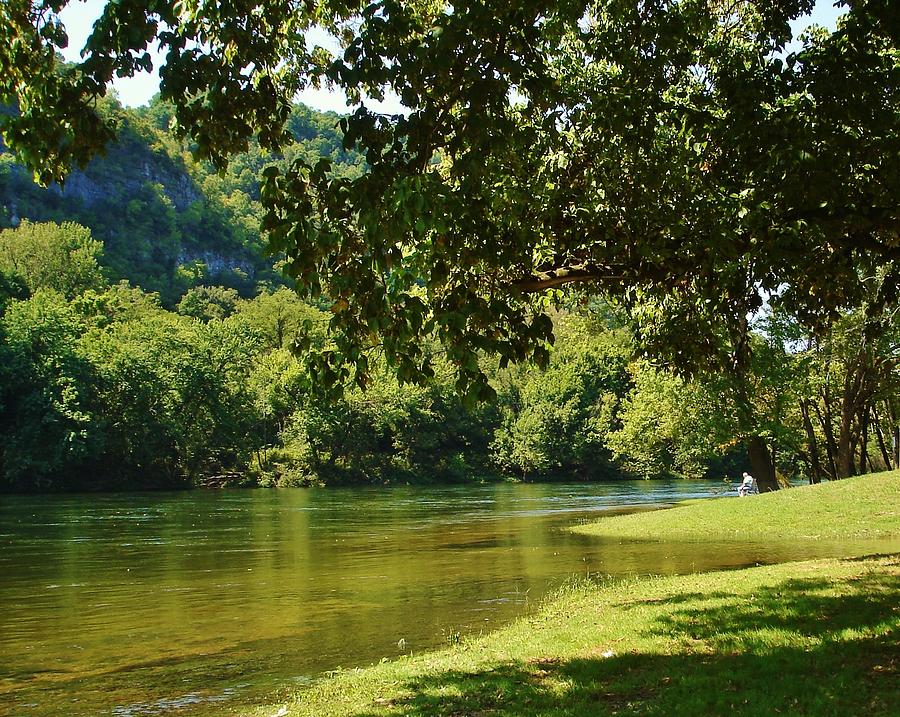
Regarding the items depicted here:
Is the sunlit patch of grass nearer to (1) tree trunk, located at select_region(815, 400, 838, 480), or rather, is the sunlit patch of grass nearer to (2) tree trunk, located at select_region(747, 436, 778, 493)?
(2) tree trunk, located at select_region(747, 436, 778, 493)

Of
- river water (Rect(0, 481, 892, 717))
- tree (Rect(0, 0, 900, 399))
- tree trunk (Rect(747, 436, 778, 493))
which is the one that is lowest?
river water (Rect(0, 481, 892, 717))

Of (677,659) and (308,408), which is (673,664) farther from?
(308,408)

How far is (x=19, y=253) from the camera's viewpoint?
100938mm

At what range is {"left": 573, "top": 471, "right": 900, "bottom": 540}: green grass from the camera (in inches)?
950

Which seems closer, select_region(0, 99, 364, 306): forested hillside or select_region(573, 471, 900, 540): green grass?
select_region(573, 471, 900, 540): green grass

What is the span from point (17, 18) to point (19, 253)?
336 ft

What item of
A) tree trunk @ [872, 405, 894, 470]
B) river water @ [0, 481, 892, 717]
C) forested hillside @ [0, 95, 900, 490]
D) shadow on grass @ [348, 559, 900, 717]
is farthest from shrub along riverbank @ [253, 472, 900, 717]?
tree trunk @ [872, 405, 894, 470]

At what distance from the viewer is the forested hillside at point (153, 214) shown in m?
139

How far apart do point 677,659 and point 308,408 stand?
76721mm

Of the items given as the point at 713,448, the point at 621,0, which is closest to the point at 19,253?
the point at 713,448

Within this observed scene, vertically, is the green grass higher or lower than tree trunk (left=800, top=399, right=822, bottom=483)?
lower

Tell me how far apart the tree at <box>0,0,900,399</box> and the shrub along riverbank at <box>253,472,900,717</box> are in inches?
117

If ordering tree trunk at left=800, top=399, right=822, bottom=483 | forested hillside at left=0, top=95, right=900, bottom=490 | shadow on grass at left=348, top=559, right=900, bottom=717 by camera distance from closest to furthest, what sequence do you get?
shadow on grass at left=348, top=559, right=900, bottom=717, forested hillside at left=0, top=95, right=900, bottom=490, tree trunk at left=800, top=399, right=822, bottom=483

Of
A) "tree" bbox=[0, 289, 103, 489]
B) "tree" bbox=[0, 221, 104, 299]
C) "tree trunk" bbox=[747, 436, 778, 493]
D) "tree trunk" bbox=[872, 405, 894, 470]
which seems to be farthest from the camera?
"tree" bbox=[0, 221, 104, 299]
